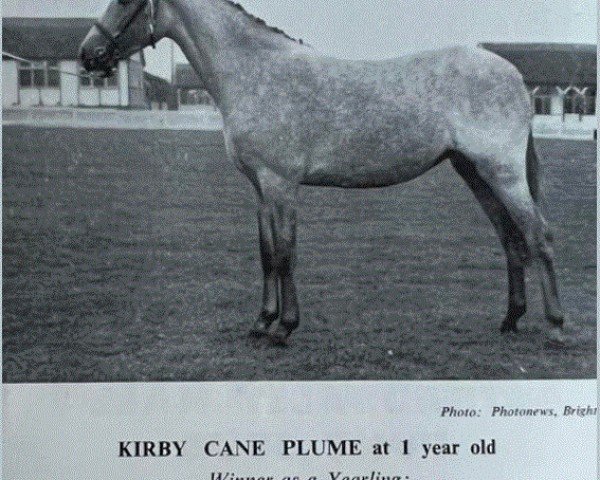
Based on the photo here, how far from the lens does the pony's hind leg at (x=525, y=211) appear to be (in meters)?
1.97

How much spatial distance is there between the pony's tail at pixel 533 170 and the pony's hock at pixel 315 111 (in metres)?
0.03

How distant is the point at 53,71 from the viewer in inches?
76.9

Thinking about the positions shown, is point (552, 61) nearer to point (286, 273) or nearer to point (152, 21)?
point (286, 273)

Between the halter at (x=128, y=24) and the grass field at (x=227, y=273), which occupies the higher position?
the halter at (x=128, y=24)

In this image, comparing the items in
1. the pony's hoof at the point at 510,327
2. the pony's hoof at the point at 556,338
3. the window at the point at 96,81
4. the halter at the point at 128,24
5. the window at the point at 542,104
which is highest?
the halter at the point at 128,24

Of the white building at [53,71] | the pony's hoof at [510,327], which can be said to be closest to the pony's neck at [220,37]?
the white building at [53,71]

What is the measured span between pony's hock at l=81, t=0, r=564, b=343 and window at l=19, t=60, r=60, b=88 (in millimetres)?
76

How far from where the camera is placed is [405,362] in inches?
78.7

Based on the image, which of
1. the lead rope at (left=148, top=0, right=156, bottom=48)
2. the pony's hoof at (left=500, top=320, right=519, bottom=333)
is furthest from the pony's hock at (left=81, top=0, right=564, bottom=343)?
the pony's hoof at (left=500, top=320, right=519, bottom=333)

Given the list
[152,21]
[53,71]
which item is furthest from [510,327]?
[53,71]

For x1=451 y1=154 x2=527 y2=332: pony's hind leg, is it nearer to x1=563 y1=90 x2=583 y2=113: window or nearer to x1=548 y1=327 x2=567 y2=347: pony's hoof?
x1=548 y1=327 x2=567 y2=347: pony's hoof

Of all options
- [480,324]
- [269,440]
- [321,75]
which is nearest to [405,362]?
[480,324]

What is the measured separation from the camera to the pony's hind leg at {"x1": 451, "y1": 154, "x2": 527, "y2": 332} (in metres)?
2.02

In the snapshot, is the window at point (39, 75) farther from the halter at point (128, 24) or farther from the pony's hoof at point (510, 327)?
the pony's hoof at point (510, 327)
